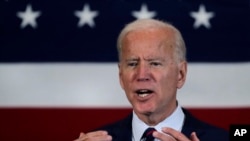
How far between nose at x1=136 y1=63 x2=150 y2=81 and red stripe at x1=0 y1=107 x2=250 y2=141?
0.90 ft

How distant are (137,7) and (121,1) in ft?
0.19

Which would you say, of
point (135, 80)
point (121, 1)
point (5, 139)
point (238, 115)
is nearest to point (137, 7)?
point (121, 1)

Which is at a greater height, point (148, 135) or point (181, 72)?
point (181, 72)

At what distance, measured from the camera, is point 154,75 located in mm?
1536

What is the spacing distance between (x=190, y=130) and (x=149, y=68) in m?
0.23

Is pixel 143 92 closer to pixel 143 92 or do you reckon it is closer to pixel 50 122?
pixel 143 92

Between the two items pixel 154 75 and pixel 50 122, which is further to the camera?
pixel 50 122

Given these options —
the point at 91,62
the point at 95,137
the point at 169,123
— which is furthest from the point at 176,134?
the point at 91,62

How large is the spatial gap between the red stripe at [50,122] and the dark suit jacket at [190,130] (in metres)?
0.10

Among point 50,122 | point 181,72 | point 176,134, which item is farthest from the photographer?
point 50,122

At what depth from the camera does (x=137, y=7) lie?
5.96ft

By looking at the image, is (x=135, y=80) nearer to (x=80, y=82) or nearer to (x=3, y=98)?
(x=80, y=82)

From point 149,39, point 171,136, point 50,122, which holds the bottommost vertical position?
point 171,136

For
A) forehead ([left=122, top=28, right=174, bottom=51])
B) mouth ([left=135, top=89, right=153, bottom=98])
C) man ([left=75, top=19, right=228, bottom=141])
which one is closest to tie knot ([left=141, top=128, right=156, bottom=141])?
man ([left=75, top=19, right=228, bottom=141])
